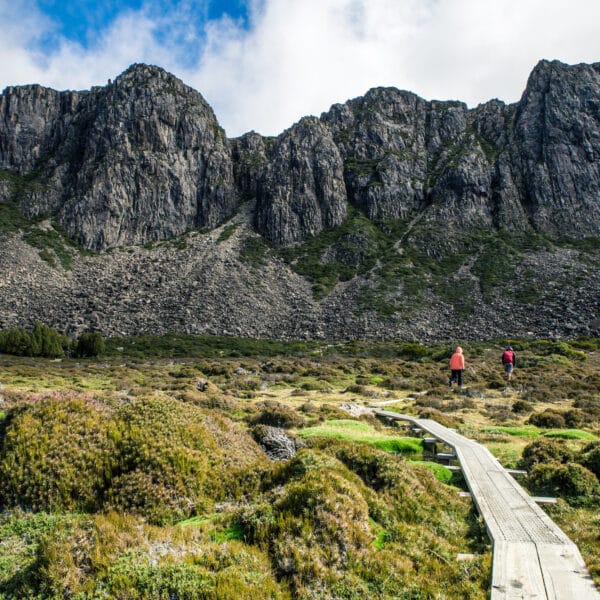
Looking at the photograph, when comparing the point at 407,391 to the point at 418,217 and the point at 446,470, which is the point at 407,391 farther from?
the point at 418,217

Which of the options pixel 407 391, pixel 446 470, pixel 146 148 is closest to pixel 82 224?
pixel 146 148

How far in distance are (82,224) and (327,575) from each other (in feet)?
352

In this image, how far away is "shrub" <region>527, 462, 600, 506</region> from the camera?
8935mm

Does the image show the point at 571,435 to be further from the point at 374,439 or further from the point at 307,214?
the point at 307,214

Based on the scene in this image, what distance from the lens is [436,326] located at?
73.0 metres

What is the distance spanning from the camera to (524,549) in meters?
5.89

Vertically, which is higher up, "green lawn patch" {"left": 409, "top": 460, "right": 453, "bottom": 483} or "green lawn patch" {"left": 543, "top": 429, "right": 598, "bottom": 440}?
"green lawn patch" {"left": 543, "top": 429, "right": 598, "bottom": 440}

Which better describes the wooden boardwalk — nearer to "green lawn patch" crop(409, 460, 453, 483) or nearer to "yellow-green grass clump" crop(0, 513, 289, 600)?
"green lawn patch" crop(409, 460, 453, 483)

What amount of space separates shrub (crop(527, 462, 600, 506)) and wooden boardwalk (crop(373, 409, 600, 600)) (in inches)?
36.8

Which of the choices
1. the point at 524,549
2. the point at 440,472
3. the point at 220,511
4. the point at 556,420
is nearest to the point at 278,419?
the point at 440,472

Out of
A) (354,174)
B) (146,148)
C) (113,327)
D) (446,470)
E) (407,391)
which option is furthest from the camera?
(354,174)

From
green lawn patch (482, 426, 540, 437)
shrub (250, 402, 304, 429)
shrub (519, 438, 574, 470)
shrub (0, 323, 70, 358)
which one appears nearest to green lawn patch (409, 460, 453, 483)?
shrub (519, 438, 574, 470)

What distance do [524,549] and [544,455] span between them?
625 centimetres

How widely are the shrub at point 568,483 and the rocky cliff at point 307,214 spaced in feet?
204
